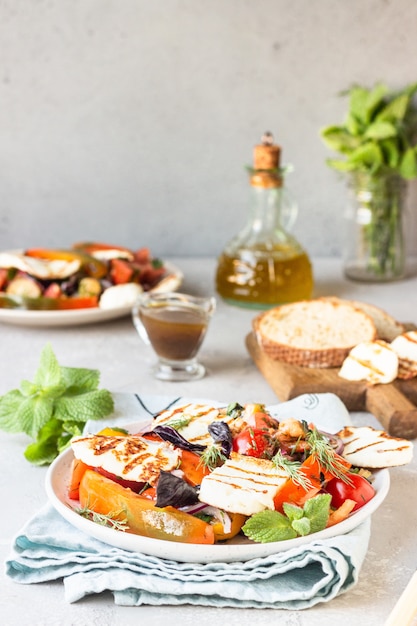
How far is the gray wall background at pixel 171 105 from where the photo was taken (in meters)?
2.56

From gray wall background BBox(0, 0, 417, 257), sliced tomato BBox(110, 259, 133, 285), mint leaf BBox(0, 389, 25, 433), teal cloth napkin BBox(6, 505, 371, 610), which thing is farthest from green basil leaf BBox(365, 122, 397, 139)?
teal cloth napkin BBox(6, 505, 371, 610)

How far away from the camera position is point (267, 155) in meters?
2.15

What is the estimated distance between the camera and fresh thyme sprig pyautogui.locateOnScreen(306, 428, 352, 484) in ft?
3.86

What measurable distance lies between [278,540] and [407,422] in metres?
0.54

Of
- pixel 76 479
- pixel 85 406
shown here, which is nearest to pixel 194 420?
pixel 76 479

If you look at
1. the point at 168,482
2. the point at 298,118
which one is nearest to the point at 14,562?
the point at 168,482

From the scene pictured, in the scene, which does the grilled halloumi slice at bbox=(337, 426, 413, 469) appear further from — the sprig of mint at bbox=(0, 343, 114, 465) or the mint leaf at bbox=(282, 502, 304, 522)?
the sprig of mint at bbox=(0, 343, 114, 465)

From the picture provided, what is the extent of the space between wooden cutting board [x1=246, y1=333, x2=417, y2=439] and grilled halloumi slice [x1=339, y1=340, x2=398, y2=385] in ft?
0.05

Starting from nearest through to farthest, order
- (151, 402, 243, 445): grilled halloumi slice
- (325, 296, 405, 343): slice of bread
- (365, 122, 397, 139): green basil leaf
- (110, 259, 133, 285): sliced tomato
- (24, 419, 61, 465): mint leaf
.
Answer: (151, 402, 243, 445): grilled halloumi slice
(24, 419, 61, 465): mint leaf
(325, 296, 405, 343): slice of bread
(110, 259, 133, 285): sliced tomato
(365, 122, 397, 139): green basil leaf

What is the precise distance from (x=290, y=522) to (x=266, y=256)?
117cm

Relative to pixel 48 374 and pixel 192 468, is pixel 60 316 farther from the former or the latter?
pixel 192 468

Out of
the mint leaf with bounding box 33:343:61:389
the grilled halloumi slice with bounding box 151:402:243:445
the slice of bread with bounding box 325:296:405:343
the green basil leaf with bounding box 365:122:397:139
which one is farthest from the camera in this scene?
the green basil leaf with bounding box 365:122:397:139

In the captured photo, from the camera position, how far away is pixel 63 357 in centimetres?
195

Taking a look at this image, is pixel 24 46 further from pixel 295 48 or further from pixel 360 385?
pixel 360 385
